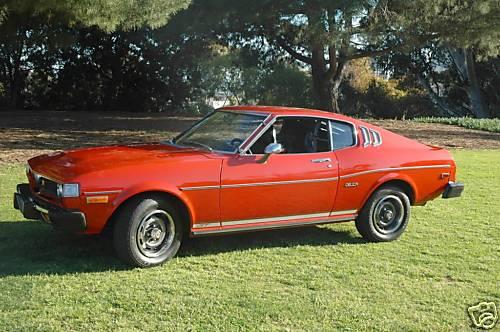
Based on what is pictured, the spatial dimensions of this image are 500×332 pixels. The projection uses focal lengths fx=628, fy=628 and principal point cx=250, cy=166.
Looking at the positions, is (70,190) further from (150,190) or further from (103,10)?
(103,10)

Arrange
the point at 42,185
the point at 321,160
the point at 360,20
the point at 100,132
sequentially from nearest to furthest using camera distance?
the point at 42,185 → the point at 321,160 → the point at 360,20 → the point at 100,132

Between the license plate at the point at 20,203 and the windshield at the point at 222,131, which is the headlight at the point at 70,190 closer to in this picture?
the license plate at the point at 20,203

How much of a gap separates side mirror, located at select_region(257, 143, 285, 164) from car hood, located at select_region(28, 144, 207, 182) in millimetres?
569

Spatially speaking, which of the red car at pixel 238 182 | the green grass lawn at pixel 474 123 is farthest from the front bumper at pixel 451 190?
the green grass lawn at pixel 474 123

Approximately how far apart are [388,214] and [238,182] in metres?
1.95

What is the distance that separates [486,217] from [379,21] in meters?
8.61

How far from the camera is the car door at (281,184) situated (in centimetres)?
591

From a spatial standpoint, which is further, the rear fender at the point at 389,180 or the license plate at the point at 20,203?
the rear fender at the point at 389,180

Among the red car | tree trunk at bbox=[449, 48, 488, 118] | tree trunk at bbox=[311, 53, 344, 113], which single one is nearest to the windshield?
the red car


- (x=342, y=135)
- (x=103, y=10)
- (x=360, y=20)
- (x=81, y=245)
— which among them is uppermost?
(x=360, y=20)

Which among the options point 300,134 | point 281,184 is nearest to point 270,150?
point 281,184

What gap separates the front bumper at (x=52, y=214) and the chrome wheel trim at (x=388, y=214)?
10.5 feet

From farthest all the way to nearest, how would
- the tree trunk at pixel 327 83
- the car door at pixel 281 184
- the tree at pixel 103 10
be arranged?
1. the tree trunk at pixel 327 83
2. the tree at pixel 103 10
3. the car door at pixel 281 184

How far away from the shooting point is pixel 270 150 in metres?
5.98
